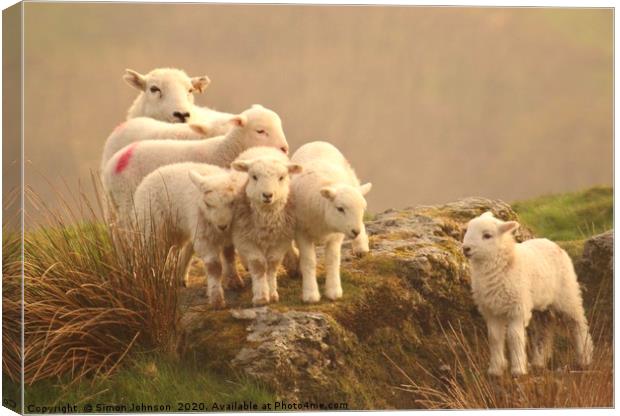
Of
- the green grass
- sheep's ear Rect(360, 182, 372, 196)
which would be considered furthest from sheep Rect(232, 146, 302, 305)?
the green grass

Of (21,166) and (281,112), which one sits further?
(281,112)

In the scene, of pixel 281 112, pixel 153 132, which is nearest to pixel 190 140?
pixel 153 132

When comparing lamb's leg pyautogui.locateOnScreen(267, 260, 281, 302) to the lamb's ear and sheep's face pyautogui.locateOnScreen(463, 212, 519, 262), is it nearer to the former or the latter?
the lamb's ear

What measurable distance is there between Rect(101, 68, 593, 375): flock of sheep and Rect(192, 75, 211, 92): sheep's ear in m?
0.05

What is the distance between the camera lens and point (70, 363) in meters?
9.74

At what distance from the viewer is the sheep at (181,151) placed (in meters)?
10.3

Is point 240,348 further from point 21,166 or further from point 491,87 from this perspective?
point 491,87

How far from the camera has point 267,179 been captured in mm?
9453

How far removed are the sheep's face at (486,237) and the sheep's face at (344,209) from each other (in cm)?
93

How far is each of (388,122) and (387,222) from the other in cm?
137

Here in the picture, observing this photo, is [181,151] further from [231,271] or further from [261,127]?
[231,271]

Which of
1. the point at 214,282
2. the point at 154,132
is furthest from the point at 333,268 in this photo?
the point at 154,132

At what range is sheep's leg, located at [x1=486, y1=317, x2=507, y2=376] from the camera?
10.1 meters

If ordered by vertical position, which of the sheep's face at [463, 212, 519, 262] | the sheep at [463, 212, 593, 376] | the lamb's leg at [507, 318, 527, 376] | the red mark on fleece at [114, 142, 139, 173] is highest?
the red mark on fleece at [114, 142, 139, 173]
